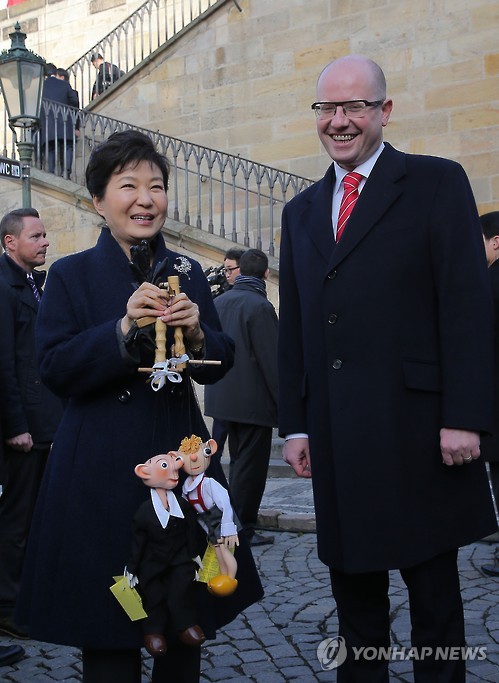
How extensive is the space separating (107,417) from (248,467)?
3820 mm

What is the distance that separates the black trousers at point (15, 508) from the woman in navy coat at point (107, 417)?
2.05 metres

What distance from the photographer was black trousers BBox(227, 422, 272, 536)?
21.4 feet

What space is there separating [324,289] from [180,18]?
15891 millimetres

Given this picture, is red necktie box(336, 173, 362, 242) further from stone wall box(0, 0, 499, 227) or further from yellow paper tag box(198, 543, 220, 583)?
stone wall box(0, 0, 499, 227)

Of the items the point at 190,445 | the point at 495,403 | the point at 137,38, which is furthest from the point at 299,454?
the point at 137,38

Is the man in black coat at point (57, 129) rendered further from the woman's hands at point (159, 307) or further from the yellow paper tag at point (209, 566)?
the yellow paper tag at point (209, 566)

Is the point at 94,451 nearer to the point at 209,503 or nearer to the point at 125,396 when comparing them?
the point at 125,396

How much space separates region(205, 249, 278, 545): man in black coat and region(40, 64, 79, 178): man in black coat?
785 cm

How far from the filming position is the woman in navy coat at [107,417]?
2746mm

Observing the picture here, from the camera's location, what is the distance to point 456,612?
9.70ft

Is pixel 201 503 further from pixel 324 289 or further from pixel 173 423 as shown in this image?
pixel 324 289

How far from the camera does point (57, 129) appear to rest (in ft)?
46.7

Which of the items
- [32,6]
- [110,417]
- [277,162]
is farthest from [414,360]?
[32,6]

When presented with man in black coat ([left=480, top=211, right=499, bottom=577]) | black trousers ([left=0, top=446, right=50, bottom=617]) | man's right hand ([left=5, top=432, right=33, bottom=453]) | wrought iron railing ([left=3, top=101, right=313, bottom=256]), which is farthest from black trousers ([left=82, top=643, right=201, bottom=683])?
wrought iron railing ([left=3, top=101, right=313, bottom=256])
